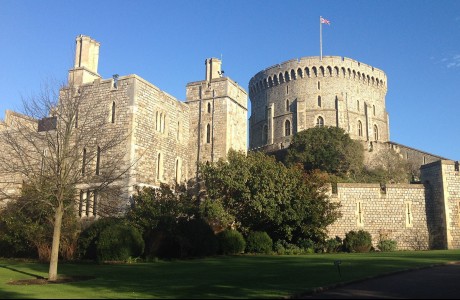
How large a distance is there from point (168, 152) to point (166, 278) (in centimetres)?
1806

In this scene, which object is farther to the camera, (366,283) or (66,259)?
(66,259)

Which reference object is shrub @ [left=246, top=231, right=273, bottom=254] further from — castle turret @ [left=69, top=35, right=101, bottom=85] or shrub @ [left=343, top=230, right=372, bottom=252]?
castle turret @ [left=69, top=35, right=101, bottom=85]

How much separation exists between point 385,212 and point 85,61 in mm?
23087

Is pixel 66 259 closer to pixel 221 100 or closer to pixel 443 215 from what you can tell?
pixel 221 100

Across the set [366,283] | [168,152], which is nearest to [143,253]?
[168,152]

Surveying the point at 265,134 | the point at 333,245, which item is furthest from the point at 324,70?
the point at 333,245

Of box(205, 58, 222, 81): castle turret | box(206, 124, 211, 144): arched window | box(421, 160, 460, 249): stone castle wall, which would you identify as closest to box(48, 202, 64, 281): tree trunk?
box(206, 124, 211, 144): arched window

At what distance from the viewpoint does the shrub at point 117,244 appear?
22.2m

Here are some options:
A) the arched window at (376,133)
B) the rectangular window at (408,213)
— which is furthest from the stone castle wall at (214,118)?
the arched window at (376,133)

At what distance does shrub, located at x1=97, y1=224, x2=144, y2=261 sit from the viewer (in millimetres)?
22188

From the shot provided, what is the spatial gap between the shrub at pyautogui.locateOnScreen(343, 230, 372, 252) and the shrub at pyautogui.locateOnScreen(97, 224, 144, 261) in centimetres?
1308

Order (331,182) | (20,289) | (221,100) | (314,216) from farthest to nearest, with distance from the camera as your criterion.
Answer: (221,100) < (331,182) < (314,216) < (20,289)

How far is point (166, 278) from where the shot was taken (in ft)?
49.3

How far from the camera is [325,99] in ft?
217
